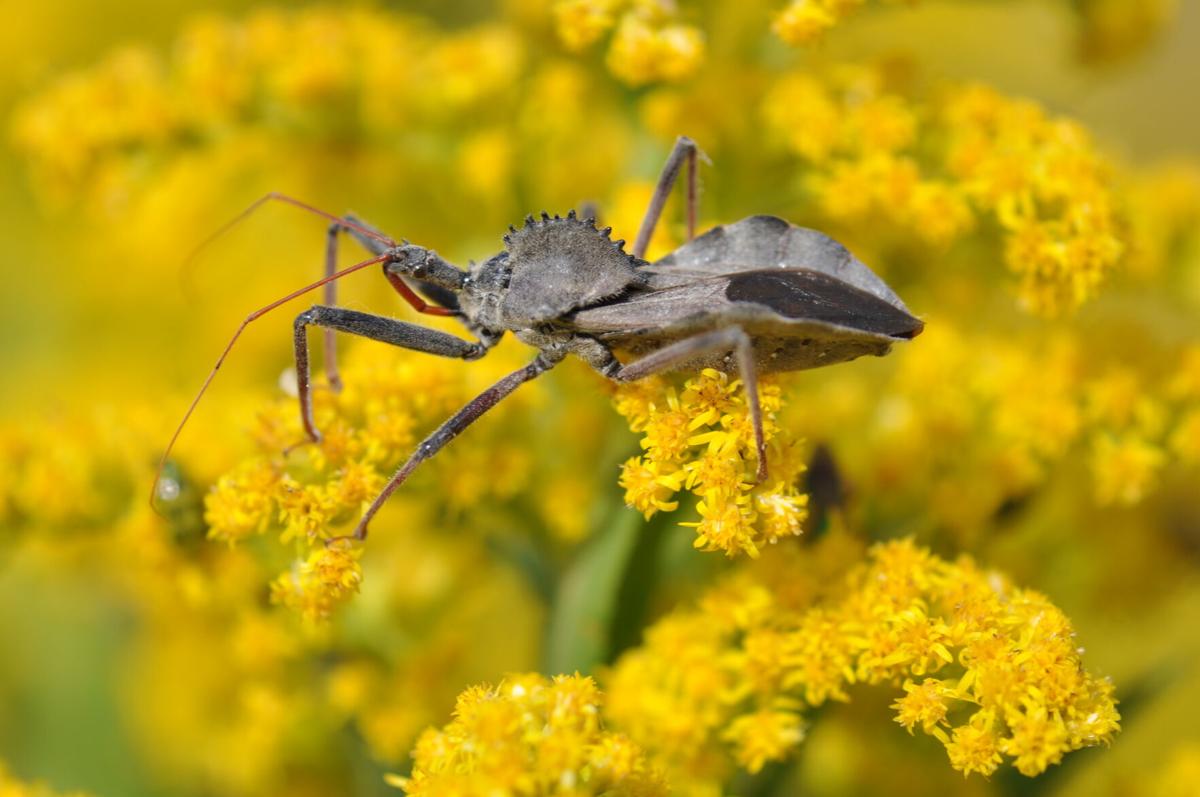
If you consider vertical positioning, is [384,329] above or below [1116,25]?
below

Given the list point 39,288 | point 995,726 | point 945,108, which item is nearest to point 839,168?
point 945,108

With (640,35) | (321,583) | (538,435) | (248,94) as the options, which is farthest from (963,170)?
(248,94)

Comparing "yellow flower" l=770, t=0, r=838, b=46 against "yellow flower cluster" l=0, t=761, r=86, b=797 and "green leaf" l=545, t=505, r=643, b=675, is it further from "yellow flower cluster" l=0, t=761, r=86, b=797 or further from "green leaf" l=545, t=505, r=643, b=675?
"yellow flower cluster" l=0, t=761, r=86, b=797

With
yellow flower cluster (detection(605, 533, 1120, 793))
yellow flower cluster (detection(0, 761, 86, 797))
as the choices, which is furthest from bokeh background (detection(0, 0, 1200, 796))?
yellow flower cluster (detection(0, 761, 86, 797))

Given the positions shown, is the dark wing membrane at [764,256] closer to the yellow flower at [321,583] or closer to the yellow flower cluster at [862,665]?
the yellow flower cluster at [862,665]

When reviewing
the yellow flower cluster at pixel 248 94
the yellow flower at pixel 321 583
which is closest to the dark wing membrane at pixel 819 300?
the yellow flower at pixel 321 583

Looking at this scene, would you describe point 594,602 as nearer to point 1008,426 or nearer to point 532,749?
point 532,749

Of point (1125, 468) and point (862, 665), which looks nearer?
point (862, 665)
